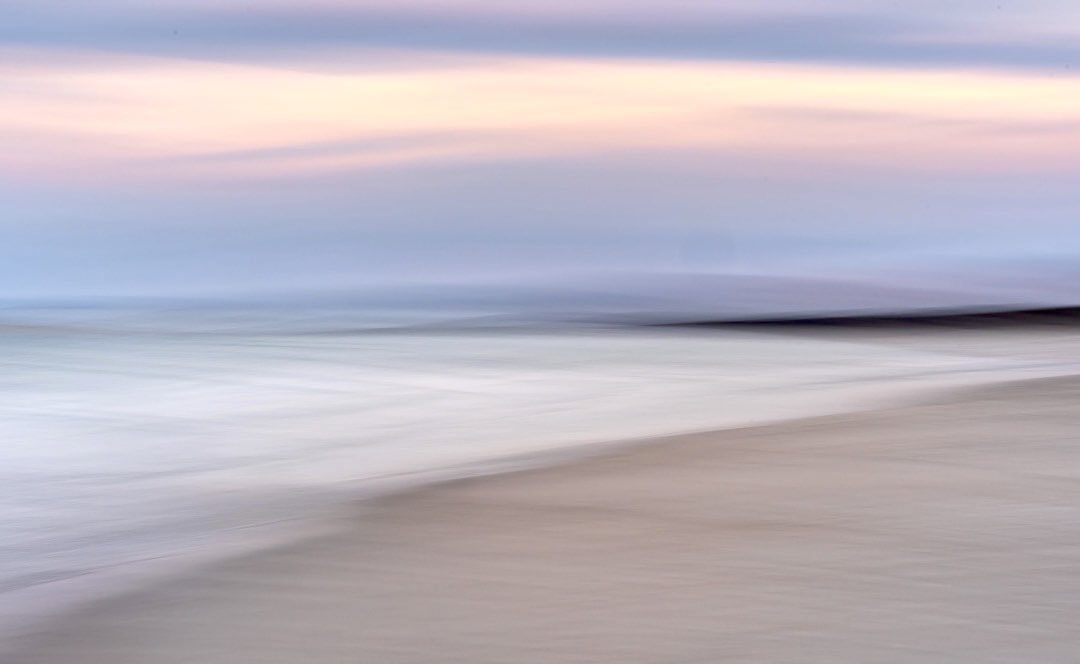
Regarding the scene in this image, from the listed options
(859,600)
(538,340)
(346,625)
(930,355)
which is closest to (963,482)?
(859,600)

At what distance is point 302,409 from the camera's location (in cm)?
815

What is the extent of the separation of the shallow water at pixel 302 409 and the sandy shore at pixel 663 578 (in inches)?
23.4

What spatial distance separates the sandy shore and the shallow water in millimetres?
595

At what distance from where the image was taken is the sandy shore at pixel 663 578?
2.98m

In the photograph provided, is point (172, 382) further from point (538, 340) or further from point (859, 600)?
A: point (859, 600)

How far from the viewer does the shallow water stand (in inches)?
192

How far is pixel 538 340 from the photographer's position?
13398 mm

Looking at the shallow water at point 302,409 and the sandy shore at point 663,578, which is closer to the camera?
the sandy shore at point 663,578

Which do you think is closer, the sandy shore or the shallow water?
the sandy shore

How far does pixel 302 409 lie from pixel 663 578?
4.90m

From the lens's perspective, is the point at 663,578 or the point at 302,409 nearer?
the point at 663,578

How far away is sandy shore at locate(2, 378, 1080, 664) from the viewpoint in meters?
2.98

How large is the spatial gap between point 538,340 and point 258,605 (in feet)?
33.0

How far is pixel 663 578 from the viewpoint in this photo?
11.5 ft
